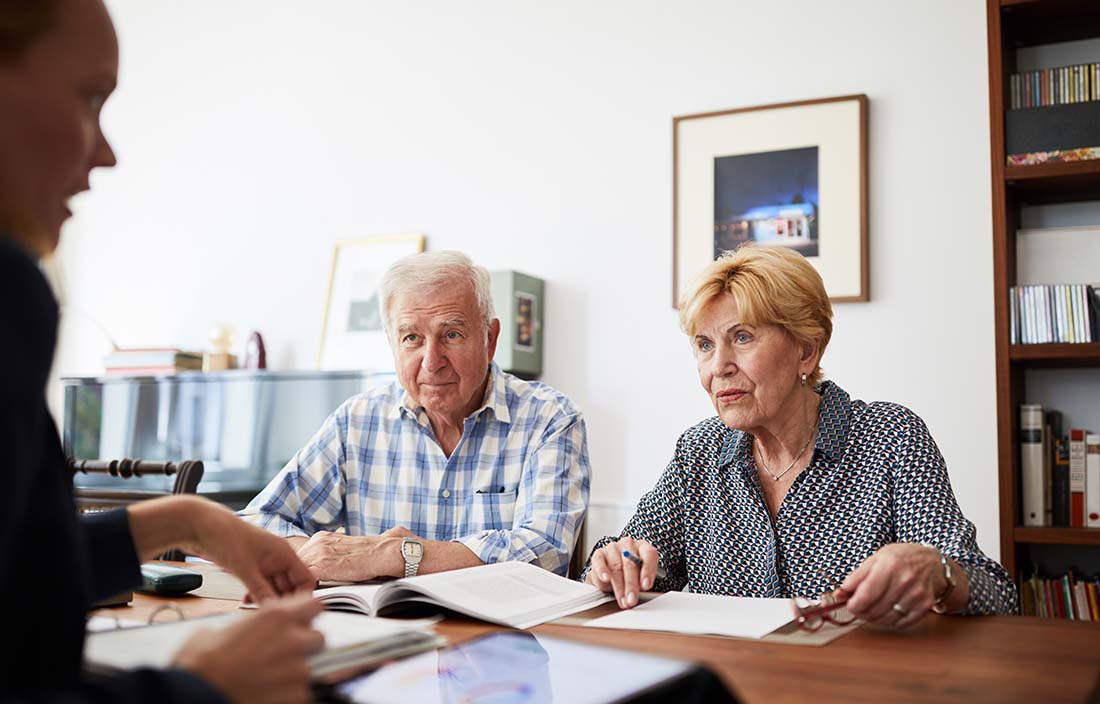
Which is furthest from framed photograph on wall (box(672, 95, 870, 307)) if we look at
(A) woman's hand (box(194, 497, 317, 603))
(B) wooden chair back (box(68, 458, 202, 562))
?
(A) woman's hand (box(194, 497, 317, 603))

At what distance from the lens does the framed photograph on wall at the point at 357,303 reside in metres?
3.81

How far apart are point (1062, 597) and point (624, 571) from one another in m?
1.78

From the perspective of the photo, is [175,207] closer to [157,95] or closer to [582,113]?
[157,95]

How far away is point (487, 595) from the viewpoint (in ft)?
4.30

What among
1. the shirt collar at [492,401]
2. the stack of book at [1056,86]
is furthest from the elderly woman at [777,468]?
the stack of book at [1056,86]

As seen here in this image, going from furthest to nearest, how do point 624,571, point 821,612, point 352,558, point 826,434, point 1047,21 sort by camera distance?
point 1047,21 < point 826,434 < point 352,558 < point 624,571 < point 821,612

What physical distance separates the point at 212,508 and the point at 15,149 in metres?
0.48

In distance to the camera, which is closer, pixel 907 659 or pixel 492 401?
pixel 907 659

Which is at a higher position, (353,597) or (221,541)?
(221,541)

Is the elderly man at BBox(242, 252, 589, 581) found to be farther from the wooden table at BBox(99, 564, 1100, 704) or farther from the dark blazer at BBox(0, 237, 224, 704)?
the dark blazer at BBox(0, 237, 224, 704)

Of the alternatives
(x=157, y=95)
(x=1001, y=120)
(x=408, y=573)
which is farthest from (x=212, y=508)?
(x=157, y=95)

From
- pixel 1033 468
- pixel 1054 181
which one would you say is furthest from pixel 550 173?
pixel 1033 468

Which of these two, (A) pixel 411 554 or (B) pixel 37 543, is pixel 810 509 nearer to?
(A) pixel 411 554

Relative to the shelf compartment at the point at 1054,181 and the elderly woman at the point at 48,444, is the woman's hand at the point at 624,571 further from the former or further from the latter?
the shelf compartment at the point at 1054,181
